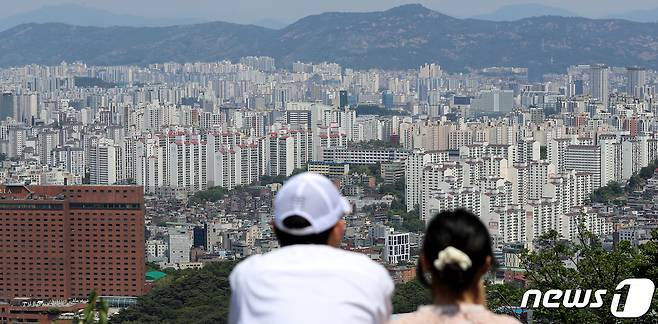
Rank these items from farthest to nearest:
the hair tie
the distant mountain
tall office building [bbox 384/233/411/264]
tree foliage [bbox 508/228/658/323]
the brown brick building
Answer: the distant mountain, tall office building [bbox 384/233/411/264], the brown brick building, tree foliage [bbox 508/228/658/323], the hair tie

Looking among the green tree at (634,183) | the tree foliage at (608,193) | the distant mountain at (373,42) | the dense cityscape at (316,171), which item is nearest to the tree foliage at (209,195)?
the dense cityscape at (316,171)

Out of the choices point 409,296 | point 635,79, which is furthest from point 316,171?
point 635,79

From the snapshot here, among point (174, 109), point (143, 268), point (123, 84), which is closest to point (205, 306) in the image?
point (143, 268)

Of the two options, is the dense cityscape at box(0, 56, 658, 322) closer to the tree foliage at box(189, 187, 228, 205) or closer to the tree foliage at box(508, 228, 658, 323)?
the tree foliage at box(189, 187, 228, 205)

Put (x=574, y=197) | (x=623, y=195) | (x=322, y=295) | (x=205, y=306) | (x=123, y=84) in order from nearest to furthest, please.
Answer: (x=322, y=295)
(x=205, y=306)
(x=574, y=197)
(x=623, y=195)
(x=123, y=84)

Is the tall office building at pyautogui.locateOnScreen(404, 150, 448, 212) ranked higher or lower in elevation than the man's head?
lower

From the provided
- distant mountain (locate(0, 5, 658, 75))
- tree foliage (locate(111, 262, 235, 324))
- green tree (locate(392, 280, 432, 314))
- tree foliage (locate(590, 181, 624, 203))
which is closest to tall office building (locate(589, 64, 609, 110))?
distant mountain (locate(0, 5, 658, 75))

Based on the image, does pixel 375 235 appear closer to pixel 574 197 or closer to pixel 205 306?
pixel 574 197

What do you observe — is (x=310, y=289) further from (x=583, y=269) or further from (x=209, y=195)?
(x=209, y=195)
